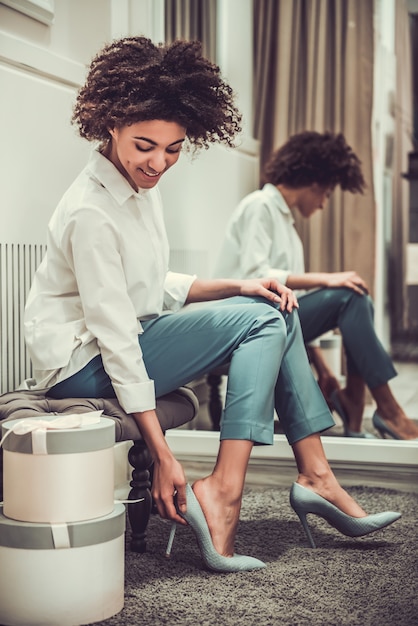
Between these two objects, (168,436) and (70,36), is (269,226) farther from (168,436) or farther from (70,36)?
(70,36)

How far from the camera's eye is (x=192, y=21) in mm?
3102

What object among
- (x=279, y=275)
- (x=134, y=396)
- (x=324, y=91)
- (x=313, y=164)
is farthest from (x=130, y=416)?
(x=324, y=91)

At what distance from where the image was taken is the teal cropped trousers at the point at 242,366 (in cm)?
160

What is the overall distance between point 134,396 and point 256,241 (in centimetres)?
133

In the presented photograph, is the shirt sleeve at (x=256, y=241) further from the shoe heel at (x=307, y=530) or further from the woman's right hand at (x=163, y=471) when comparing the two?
the woman's right hand at (x=163, y=471)

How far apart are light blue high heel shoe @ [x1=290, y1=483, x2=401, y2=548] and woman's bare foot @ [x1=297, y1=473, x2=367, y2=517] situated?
12 mm

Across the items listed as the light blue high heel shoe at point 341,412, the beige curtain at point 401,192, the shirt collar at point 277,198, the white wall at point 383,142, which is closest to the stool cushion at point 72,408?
the light blue high heel shoe at point 341,412

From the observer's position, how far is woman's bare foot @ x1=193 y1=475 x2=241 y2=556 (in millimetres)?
1586

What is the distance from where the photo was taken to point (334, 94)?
374 centimetres

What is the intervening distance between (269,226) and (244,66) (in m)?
1.09

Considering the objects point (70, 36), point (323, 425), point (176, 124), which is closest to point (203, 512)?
point (323, 425)

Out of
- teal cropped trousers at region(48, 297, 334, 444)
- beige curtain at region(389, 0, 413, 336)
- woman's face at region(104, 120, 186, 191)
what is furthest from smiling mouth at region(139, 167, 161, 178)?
beige curtain at region(389, 0, 413, 336)

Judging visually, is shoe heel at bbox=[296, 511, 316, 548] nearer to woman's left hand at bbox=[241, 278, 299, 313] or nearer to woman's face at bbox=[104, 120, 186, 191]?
woman's left hand at bbox=[241, 278, 299, 313]

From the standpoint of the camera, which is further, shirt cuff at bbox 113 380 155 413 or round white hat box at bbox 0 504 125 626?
shirt cuff at bbox 113 380 155 413
